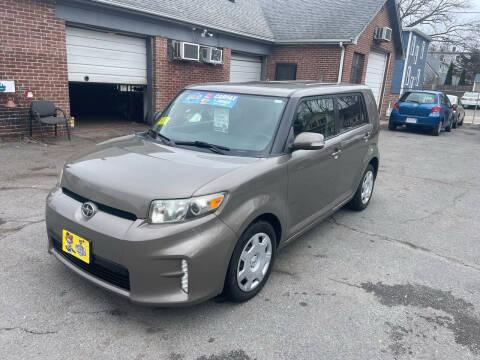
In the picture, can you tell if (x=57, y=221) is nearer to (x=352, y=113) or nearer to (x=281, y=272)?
(x=281, y=272)

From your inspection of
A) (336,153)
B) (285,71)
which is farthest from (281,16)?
(336,153)

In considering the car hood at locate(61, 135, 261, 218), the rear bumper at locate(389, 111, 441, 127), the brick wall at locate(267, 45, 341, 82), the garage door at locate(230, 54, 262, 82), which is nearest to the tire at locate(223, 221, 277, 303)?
the car hood at locate(61, 135, 261, 218)

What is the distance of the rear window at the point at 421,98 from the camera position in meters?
13.8

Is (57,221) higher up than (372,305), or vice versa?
(57,221)

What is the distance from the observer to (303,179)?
3541 mm

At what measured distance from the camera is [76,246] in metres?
2.72

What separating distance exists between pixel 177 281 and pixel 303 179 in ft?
5.25

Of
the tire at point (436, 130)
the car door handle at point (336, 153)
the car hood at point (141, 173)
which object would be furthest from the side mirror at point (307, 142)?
the tire at point (436, 130)

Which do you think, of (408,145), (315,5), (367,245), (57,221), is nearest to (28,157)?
(57,221)

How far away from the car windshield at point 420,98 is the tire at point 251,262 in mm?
12905

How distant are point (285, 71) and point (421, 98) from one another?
5.35 m

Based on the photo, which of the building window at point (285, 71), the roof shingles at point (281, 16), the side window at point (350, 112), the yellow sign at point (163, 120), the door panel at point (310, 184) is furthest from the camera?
the building window at point (285, 71)

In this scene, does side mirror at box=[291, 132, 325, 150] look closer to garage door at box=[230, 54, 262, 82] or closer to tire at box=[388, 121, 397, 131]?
garage door at box=[230, 54, 262, 82]

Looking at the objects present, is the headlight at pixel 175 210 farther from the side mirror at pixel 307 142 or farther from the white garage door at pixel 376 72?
the white garage door at pixel 376 72
